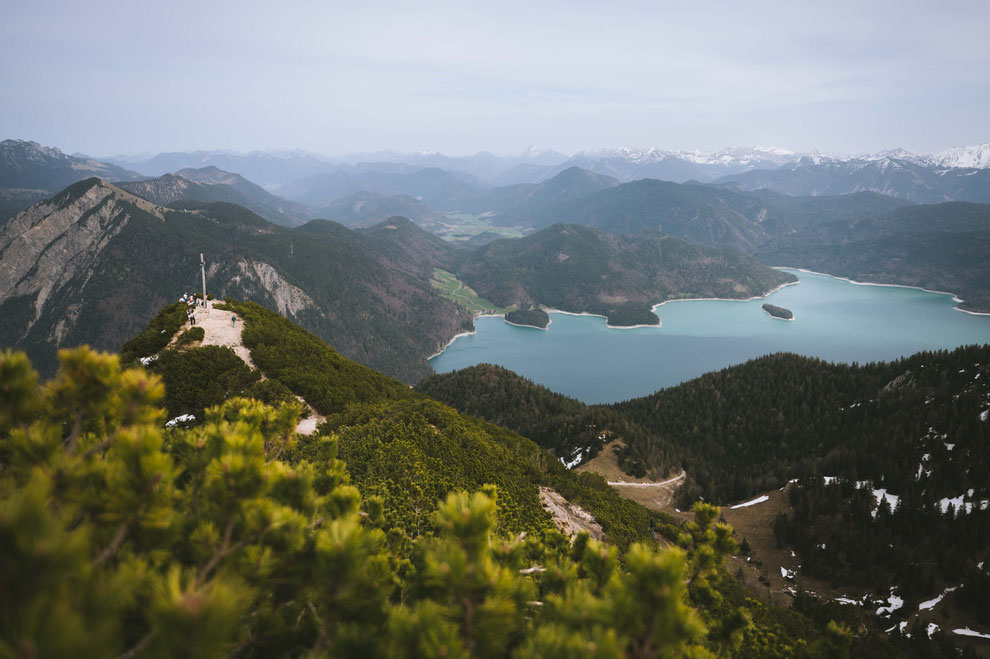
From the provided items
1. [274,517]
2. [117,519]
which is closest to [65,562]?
[117,519]

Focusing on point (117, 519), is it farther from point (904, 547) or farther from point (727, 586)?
point (904, 547)

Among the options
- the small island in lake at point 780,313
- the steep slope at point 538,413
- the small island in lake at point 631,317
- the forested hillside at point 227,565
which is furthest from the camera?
the small island in lake at point 631,317

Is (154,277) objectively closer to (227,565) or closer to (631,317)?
(227,565)

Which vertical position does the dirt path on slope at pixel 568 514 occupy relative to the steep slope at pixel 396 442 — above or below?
below

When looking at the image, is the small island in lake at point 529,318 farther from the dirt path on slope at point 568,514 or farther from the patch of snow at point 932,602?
the dirt path on slope at point 568,514

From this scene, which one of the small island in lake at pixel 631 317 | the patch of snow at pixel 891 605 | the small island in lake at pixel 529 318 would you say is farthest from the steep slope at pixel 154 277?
the patch of snow at pixel 891 605

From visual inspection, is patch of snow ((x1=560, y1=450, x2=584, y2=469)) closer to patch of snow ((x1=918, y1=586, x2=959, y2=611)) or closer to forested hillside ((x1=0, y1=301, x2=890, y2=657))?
patch of snow ((x1=918, y1=586, x2=959, y2=611))

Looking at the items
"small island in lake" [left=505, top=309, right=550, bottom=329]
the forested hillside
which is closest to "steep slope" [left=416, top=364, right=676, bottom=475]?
the forested hillside
